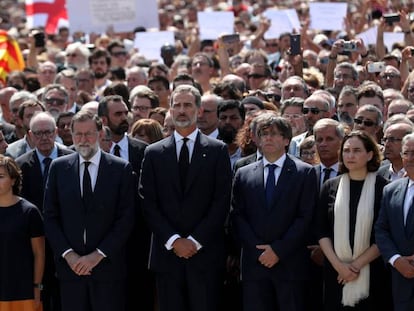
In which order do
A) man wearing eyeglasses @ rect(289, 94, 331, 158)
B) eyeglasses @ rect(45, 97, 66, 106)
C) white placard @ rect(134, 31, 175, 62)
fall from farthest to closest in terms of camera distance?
white placard @ rect(134, 31, 175, 62) → eyeglasses @ rect(45, 97, 66, 106) → man wearing eyeglasses @ rect(289, 94, 331, 158)

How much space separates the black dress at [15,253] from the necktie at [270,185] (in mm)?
2088

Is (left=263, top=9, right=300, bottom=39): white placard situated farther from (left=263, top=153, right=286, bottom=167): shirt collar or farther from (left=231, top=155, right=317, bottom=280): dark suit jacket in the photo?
(left=231, top=155, right=317, bottom=280): dark suit jacket

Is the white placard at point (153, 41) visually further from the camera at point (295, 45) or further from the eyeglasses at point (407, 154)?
the eyeglasses at point (407, 154)

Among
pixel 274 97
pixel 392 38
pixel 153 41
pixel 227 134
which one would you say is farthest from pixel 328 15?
pixel 227 134

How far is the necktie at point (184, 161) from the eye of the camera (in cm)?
1066

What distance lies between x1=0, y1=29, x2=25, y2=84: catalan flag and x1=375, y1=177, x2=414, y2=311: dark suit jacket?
10.4 m

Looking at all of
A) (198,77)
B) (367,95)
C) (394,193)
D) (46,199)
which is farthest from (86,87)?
(394,193)

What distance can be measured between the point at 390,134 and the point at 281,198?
4.15ft

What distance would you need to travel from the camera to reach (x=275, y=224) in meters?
10.4

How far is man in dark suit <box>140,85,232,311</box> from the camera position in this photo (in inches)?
414

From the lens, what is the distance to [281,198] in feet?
34.2

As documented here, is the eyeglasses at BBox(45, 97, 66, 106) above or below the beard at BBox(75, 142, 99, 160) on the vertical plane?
above

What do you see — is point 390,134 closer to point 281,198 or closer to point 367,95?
point 281,198

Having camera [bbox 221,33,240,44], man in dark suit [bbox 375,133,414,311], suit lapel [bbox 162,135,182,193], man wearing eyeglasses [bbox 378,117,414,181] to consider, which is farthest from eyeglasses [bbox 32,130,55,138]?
camera [bbox 221,33,240,44]
